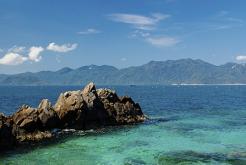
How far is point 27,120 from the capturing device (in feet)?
205

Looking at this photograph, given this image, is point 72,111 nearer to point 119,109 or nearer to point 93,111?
point 93,111

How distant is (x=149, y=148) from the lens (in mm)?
53656

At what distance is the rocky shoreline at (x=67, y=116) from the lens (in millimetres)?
59688

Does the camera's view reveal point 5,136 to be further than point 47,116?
No

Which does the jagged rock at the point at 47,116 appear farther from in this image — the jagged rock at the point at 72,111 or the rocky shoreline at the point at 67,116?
the jagged rock at the point at 72,111

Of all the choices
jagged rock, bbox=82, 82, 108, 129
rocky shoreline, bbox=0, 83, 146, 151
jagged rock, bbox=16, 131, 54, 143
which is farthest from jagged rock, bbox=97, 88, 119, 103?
jagged rock, bbox=16, 131, 54, 143

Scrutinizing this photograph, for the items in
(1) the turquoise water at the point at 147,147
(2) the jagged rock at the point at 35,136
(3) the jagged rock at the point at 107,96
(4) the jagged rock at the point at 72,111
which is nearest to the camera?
(1) the turquoise water at the point at 147,147

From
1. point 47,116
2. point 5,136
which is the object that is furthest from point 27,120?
point 5,136

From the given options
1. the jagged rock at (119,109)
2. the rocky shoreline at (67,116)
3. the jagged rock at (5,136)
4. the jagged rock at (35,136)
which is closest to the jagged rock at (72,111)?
the rocky shoreline at (67,116)

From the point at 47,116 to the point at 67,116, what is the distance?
18.8 ft

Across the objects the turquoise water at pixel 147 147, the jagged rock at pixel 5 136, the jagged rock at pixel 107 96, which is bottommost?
the turquoise water at pixel 147 147

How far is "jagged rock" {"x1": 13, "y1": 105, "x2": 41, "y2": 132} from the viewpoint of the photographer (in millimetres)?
62134

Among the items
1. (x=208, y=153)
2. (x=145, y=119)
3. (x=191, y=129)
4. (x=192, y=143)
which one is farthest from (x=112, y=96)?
(x=208, y=153)

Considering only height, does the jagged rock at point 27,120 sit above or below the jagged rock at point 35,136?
above
